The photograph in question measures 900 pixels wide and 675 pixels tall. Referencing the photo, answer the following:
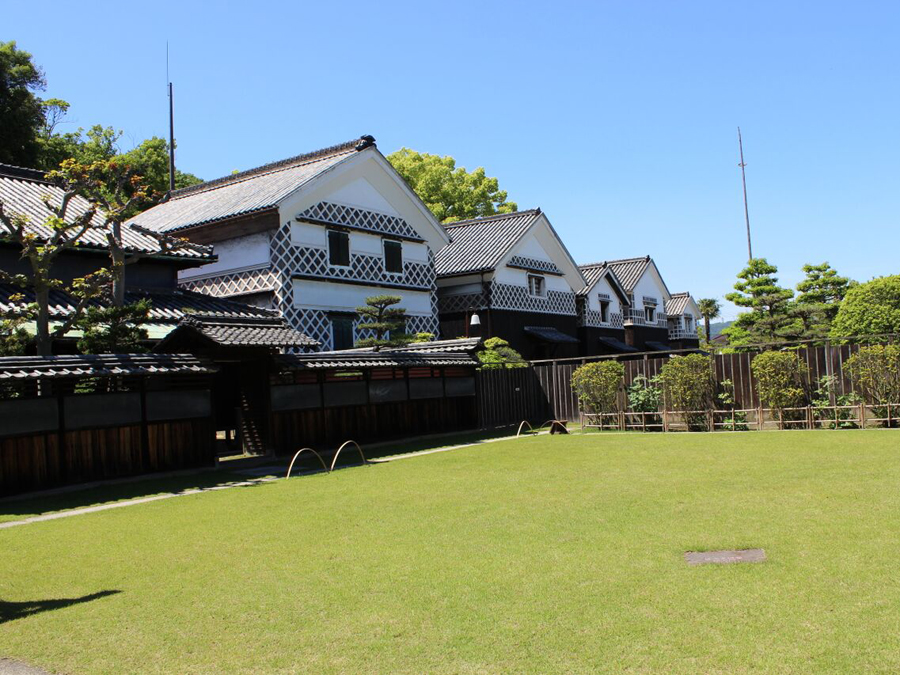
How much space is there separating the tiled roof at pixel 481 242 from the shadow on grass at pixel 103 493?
2003 centimetres

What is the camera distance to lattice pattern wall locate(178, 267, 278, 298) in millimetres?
26297

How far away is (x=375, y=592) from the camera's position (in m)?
6.66

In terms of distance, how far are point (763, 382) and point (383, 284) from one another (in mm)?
14835

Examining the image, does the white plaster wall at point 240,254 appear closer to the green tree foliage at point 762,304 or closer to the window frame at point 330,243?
the window frame at point 330,243

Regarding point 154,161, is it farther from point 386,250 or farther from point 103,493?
point 103,493

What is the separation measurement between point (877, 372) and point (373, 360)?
12486 mm

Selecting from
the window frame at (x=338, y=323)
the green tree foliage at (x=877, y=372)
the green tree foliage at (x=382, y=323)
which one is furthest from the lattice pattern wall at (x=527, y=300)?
the green tree foliage at (x=877, y=372)

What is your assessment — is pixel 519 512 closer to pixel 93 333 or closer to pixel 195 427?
pixel 195 427

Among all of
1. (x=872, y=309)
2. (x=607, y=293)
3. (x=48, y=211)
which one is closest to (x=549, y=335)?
(x=607, y=293)

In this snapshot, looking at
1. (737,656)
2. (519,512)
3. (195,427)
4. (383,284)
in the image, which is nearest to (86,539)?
(519,512)

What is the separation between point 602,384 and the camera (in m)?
22.9

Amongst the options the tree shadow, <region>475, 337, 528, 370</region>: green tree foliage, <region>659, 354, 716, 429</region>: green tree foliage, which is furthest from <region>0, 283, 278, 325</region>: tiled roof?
<region>659, 354, 716, 429</region>: green tree foliage

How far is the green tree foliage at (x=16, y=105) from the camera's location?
33719 millimetres

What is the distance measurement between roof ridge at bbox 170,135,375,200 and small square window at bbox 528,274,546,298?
A: 1162 centimetres
